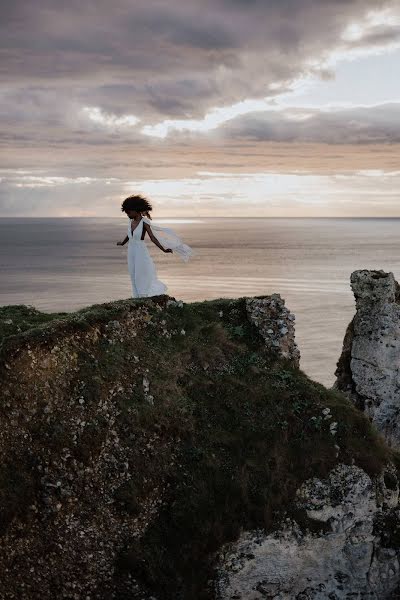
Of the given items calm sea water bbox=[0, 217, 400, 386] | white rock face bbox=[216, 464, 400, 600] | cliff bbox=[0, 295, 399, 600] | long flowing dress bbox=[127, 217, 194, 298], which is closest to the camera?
cliff bbox=[0, 295, 399, 600]

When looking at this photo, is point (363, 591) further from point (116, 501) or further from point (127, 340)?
point (127, 340)

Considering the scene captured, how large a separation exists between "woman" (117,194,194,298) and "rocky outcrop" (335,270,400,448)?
13804 mm

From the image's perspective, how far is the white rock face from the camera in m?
20.0

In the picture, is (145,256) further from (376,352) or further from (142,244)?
(376,352)

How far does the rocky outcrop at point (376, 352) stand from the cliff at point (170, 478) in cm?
1197

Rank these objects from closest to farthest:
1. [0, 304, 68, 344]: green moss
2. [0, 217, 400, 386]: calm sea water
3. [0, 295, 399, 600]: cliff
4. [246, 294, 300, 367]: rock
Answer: [0, 295, 399, 600]: cliff, [0, 304, 68, 344]: green moss, [246, 294, 300, 367]: rock, [0, 217, 400, 386]: calm sea water

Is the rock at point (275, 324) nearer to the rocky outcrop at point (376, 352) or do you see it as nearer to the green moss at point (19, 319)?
the green moss at point (19, 319)

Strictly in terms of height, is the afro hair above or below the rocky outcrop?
above

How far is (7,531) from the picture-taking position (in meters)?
18.5

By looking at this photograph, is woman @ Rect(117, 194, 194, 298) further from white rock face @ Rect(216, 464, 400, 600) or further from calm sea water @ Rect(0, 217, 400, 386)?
calm sea water @ Rect(0, 217, 400, 386)

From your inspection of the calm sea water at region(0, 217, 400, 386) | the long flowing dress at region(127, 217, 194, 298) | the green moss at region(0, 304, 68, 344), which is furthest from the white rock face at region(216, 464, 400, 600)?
the calm sea water at region(0, 217, 400, 386)

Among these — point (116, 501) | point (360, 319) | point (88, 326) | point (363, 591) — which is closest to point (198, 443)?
point (116, 501)

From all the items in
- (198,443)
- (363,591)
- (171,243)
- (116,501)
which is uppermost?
(171,243)

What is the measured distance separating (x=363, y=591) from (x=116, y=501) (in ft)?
31.3
